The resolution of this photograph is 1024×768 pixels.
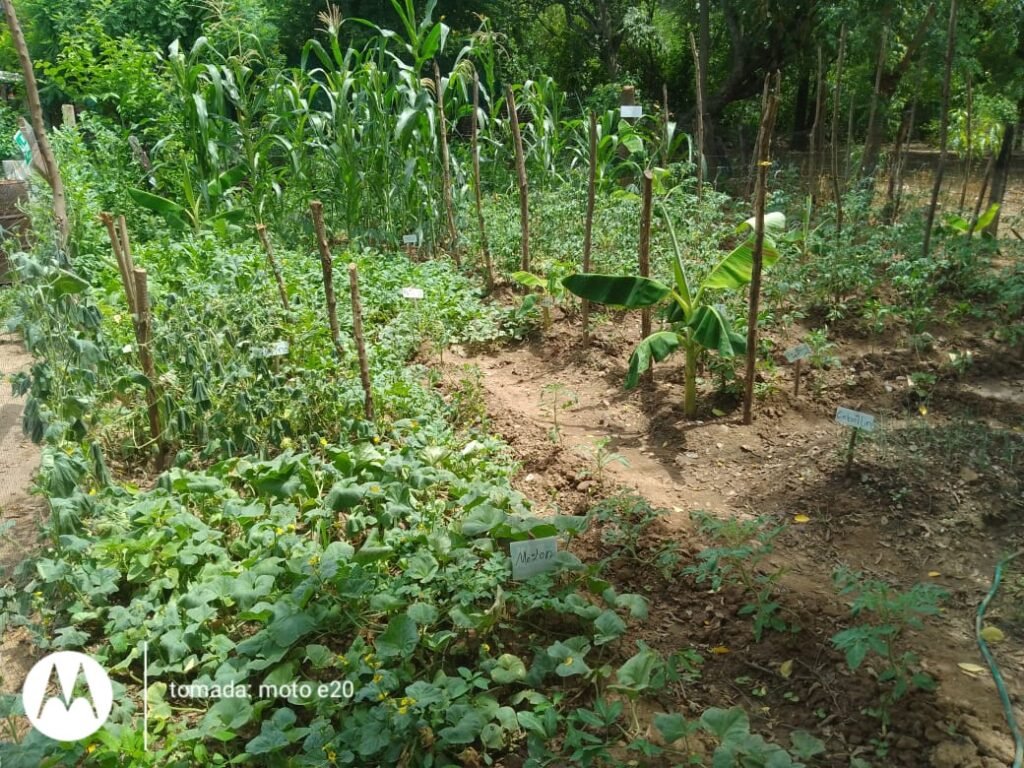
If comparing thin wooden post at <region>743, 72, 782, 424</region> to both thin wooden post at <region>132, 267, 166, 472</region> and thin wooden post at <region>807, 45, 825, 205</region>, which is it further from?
thin wooden post at <region>807, 45, 825, 205</region>

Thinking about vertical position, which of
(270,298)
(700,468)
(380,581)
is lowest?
(700,468)

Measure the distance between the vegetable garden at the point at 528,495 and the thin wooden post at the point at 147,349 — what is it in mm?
20

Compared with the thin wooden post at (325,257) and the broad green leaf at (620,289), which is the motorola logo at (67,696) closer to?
the thin wooden post at (325,257)

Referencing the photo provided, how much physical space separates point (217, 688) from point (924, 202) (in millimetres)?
8716

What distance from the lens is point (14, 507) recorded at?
149 inches

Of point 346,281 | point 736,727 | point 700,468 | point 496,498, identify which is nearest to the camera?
point 736,727

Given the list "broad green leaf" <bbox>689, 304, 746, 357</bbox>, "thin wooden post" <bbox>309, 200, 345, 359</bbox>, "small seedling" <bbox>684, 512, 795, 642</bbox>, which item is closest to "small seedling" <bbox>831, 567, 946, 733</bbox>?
"small seedling" <bbox>684, 512, 795, 642</bbox>

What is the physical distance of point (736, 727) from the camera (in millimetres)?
2248

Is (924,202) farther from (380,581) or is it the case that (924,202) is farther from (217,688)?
(217,688)

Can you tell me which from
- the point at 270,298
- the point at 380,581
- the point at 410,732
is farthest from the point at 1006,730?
the point at 270,298

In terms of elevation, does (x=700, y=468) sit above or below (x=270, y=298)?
below

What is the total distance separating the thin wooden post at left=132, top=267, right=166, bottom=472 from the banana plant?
90.2 inches

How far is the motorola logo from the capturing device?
2393 millimetres

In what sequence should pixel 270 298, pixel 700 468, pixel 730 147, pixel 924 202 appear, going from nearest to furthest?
pixel 700 468 < pixel 270 298 < pixel 924 202 < pixel 730 147
